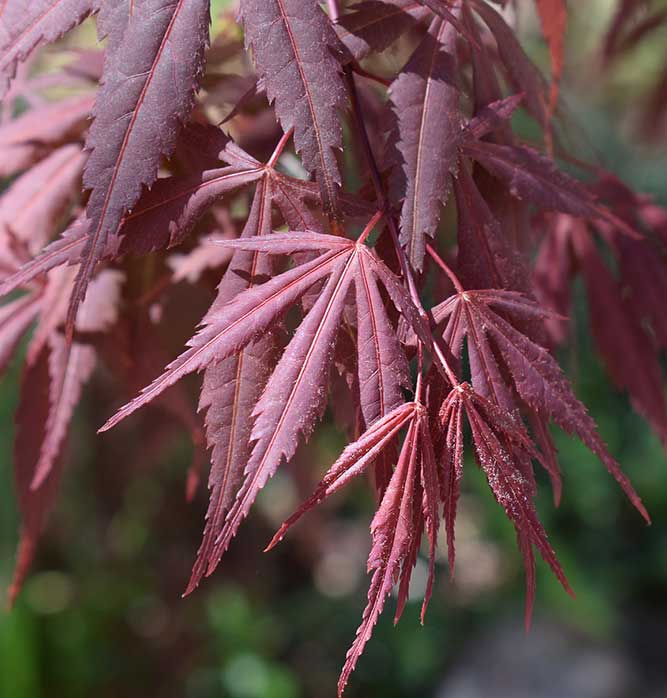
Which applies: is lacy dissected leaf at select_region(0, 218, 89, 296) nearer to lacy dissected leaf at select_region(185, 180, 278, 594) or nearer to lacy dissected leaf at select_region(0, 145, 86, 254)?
lacy dissected leaf at select_region(185, 180, 278, 594)

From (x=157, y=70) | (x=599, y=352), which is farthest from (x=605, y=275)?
(x=157, y=70)

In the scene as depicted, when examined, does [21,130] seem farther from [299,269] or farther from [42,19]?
[299,269]

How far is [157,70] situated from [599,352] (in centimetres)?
64

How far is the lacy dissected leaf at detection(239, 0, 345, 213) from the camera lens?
21.7 inches

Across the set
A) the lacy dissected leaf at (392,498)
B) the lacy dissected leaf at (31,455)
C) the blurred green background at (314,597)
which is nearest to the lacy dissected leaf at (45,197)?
the lacy dissected leaf at (31,455)

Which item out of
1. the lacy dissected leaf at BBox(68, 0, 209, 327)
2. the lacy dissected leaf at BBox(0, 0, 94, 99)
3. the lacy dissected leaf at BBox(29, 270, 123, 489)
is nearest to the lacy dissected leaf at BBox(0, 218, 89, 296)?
the lacy dissected leaf at BBox(68, 0, 209, 327)

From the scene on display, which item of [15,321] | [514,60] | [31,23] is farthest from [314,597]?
[31,23]

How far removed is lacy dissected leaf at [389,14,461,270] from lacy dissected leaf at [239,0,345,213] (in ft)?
0.20

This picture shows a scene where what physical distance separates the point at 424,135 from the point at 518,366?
18 cm

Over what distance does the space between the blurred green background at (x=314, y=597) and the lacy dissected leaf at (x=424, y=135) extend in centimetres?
238

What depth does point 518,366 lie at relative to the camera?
0.58 m

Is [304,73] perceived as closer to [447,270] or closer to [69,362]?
[447,270]

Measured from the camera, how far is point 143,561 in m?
3.51

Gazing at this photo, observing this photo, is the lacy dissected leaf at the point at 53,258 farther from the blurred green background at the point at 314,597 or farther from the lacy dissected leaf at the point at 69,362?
the blurred green background at the point at 314,597
